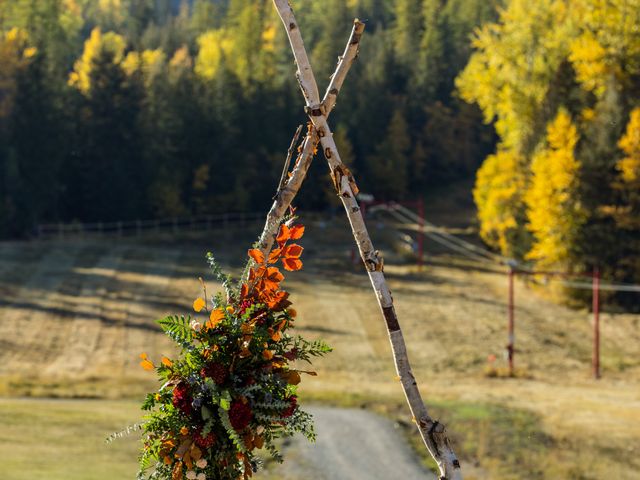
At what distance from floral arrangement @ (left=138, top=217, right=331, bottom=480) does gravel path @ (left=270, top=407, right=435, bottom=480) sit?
46.1 feet

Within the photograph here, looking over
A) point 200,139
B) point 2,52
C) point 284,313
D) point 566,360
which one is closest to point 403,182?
point 200,139

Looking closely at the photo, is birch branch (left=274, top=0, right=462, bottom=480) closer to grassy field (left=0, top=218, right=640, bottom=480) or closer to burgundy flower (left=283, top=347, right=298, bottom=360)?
burgundy flower (left=283, top=347, right=298, bottom=360)

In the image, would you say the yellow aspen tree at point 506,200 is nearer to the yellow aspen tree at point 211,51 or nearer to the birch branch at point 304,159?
the yellow aspen tree at point 211,51

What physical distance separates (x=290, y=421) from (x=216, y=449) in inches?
20.2

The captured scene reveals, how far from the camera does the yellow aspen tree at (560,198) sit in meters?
48.8

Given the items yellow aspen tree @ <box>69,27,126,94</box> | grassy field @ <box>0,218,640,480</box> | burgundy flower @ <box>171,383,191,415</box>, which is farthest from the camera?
yellow aspen tree @ <box>69,27,126,94</box>

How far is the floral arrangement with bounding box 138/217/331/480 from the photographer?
22.3ft

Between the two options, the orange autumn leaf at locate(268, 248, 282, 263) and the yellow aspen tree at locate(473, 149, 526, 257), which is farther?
the yellow aspen tree at locate(473, 149, 526, 257)

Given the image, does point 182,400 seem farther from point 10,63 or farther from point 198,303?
point 10,63

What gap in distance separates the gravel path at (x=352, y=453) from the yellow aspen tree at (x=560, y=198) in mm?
24465

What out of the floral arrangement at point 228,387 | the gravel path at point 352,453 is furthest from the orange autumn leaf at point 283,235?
the gravel path at point 352,453

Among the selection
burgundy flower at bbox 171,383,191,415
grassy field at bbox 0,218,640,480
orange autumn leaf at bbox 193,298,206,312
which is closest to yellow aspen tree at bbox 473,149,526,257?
grassy field at bbox 0,218,640,480

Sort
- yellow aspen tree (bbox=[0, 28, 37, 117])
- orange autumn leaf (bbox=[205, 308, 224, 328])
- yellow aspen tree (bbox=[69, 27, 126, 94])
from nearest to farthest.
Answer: orange autumn leaf (bbox=[205, 308, 224, 328]) < yellow aspen tree (bbox=[0, 28, 37, 117]) < yellow aspen tree (bbox=[69, 27, 126, 94])

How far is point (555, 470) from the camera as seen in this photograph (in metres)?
22.2
